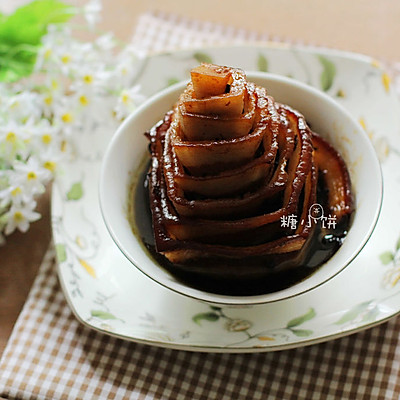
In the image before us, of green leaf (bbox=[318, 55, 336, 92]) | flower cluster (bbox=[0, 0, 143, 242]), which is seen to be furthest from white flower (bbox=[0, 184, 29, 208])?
green leaf (bbox=[318, 55, 336, 92])

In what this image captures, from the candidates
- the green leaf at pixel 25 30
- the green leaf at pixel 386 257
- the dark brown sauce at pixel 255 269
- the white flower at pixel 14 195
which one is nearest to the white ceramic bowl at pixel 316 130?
the dark brown sauce at pixel 255 269

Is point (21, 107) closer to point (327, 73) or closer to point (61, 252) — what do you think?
point (61, 252)

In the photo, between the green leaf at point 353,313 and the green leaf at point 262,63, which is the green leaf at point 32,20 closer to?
the green leaf at point 262,63

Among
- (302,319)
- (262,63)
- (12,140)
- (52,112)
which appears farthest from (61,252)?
(262,63)

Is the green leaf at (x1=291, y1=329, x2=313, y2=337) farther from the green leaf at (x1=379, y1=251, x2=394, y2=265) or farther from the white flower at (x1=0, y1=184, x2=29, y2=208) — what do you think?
the white flower at (x1=0, y1=184, x2=29, y2=208)

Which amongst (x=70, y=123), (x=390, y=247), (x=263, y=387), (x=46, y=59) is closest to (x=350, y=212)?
(x=390, y=247)
